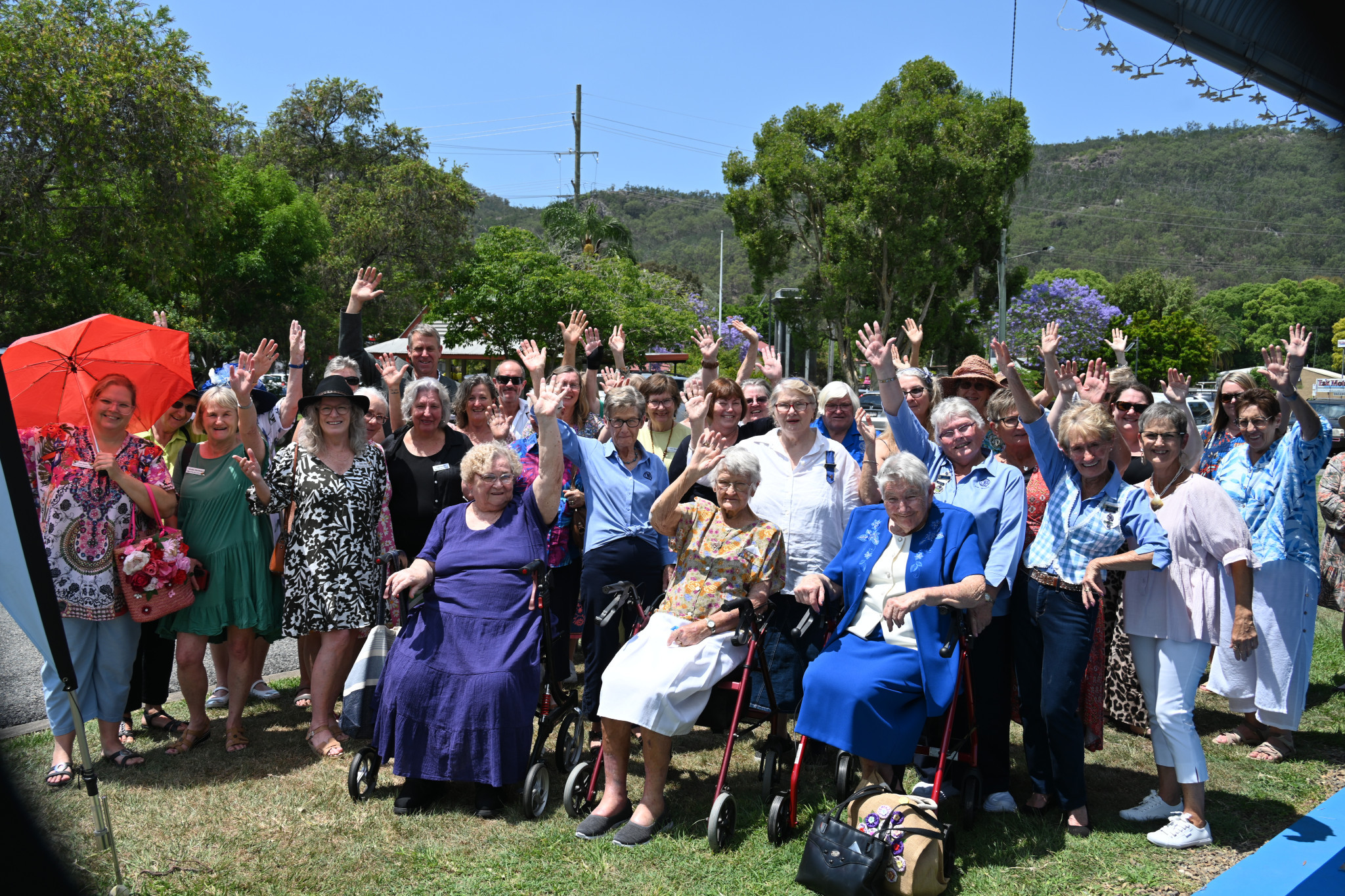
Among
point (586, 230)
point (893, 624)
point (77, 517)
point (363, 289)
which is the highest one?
point (586, 230)

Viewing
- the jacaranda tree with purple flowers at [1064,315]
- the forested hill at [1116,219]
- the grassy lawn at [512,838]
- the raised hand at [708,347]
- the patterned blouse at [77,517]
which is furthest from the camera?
the forested hill at [1116,219]

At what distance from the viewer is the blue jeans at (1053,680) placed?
13.4ft

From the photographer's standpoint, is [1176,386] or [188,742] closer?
[188,742]

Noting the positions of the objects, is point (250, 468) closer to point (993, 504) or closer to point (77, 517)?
point (77, 517)

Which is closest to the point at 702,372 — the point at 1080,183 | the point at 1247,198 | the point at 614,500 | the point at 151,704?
the point at 614,500

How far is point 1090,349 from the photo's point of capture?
1732 inches

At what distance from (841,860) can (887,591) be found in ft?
4.01

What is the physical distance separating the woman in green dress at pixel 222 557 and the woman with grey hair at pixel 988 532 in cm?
360

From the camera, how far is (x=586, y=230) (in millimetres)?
36469

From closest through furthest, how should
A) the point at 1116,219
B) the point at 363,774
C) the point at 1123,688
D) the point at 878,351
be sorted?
the point at 363,774 → the point at 878,351 → the point at 1123,688 → the point at 1116,219

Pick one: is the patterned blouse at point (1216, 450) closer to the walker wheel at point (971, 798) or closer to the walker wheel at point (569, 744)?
the walker wheel at point (971, 798)

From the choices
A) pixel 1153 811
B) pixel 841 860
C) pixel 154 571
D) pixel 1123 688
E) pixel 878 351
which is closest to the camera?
pixel 841 860

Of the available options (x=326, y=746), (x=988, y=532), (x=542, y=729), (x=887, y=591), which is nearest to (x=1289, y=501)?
(x=988, y=532)

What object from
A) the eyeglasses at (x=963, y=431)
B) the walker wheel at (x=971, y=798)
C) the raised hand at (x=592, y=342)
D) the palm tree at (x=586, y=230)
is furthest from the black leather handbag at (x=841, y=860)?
the palm tree at (x=586, y=230)
